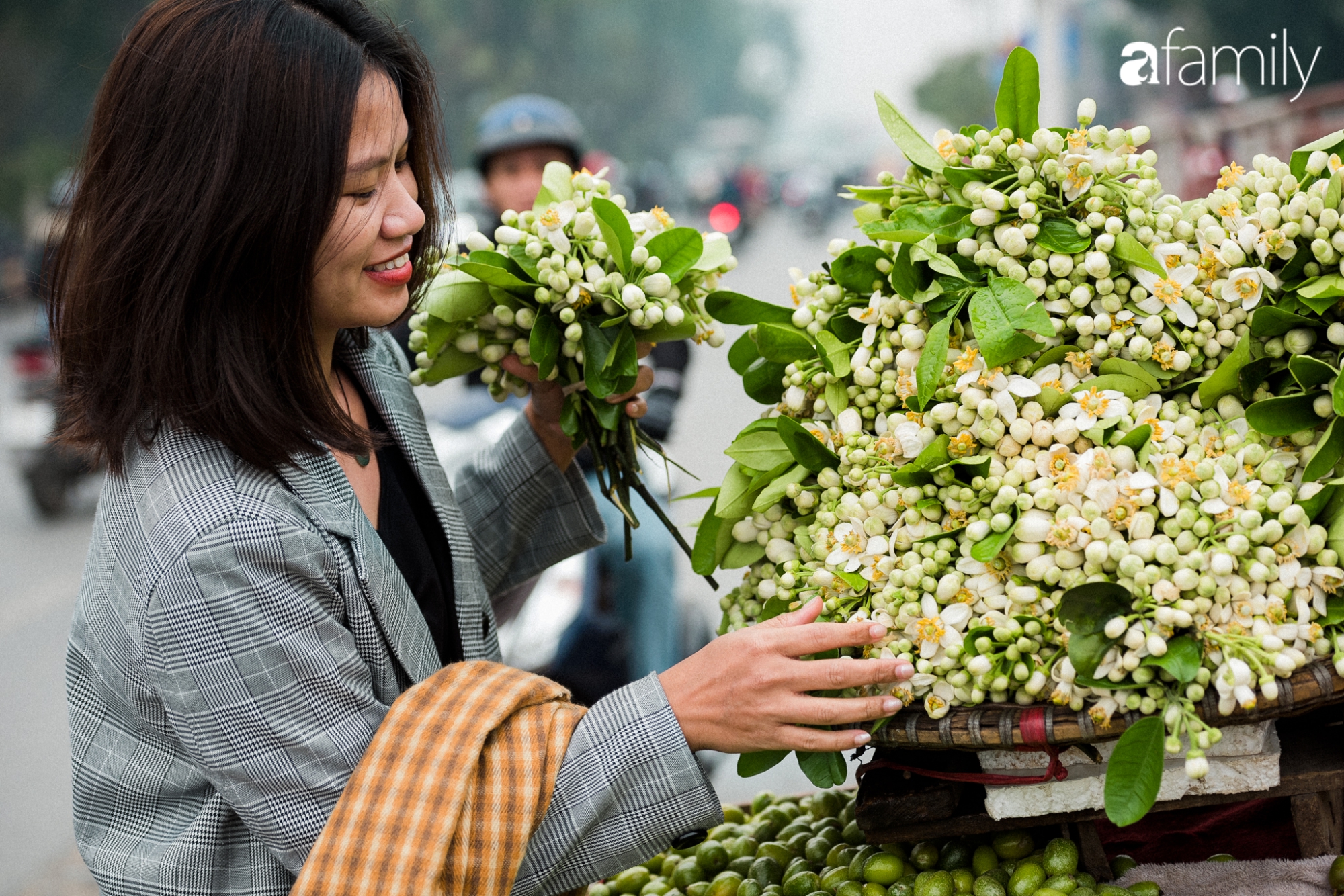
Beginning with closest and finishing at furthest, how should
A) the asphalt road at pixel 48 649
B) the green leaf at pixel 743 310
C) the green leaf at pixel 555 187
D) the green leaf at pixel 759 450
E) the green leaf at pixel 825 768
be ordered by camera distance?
the green leaf at pixel 825 768, the green leaf at pixel 759 450, the green leaf at pixel 743 310, the green leaf at pixel 555 187, the asphalt road at pixel 48 649

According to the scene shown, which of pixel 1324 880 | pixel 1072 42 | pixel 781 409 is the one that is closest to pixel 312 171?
pixel 781 409

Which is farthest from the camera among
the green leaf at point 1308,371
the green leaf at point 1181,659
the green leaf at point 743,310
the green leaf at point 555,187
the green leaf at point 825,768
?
the green leaf at point 555,187

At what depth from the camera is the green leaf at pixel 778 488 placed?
136 centimetres

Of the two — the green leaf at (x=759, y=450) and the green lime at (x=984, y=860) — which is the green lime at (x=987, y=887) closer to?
the green lime at (x=984, y=860)

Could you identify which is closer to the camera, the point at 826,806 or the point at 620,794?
the point at 620,794

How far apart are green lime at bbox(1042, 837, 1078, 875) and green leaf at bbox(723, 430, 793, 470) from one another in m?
0.57

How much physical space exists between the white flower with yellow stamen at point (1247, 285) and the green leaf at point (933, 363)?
1.00 feet

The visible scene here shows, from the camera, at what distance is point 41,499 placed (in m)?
7.93

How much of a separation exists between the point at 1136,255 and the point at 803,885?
0.90m

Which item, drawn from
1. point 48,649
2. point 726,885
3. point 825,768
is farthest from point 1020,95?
point 48,649

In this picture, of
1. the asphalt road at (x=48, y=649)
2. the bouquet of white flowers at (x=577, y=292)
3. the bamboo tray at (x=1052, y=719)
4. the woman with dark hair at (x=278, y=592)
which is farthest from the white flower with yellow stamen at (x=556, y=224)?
the asphalt road at (x=48, y=649)

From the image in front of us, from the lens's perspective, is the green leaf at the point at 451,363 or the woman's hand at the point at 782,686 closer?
the woman's hand at the point at 782,686

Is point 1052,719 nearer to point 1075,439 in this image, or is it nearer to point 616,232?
point 1075,439

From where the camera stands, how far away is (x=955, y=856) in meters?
1.39
